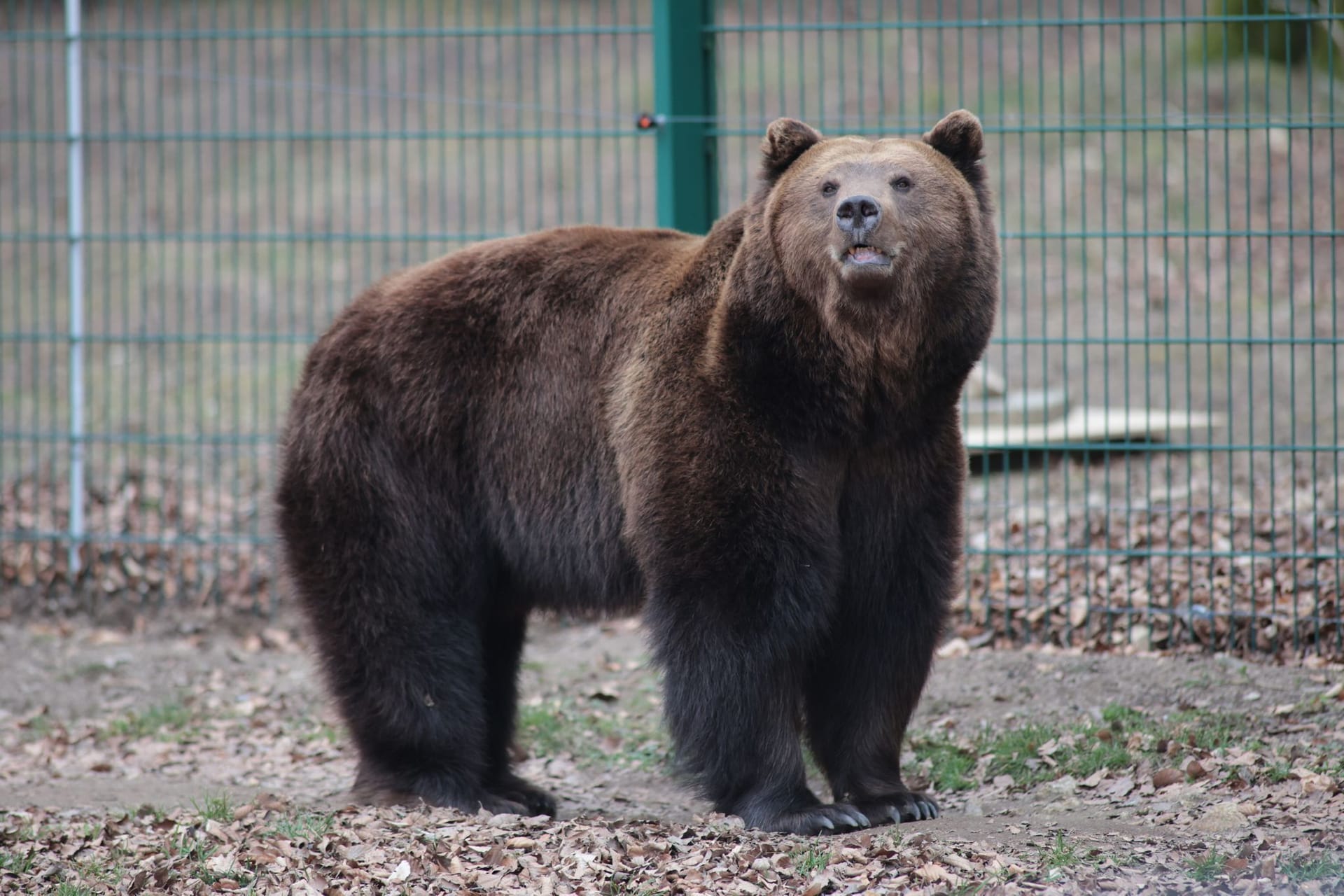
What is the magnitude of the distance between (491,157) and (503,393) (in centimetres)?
1315

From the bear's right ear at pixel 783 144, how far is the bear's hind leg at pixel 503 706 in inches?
84.2

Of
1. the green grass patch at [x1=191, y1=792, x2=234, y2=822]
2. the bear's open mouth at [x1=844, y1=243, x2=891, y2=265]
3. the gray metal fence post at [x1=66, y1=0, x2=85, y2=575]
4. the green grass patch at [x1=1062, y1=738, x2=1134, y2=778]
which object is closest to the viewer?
the bear's open mouth at [x1=844, y1=243, x2=891, y2=265]

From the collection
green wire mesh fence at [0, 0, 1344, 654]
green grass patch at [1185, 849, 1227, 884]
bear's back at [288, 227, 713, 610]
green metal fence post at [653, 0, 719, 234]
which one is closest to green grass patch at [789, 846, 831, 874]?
green grass patch at [1185, 849, 1227, 884]

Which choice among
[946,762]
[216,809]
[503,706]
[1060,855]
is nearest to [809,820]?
[1060,855]

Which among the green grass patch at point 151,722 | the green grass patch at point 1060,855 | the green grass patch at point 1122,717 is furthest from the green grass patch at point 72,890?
the green grass patch at point 1122,717

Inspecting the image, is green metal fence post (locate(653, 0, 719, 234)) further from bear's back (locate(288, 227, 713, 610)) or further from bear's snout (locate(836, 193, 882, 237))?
bear's snout (locate(836, 193, 882, 237))

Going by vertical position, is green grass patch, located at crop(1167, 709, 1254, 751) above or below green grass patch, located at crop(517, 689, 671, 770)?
above

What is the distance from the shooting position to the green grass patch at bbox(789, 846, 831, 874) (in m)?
4.32

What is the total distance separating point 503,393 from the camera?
5.38 meters

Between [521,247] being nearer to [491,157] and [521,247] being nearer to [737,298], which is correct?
[737,298]

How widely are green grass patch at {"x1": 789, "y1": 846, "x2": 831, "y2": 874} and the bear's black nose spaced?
196cm

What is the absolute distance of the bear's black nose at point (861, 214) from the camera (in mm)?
4383

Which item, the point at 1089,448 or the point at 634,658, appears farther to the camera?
the point at 634,658

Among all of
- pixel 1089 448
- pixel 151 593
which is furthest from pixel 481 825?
pixel 151 593
